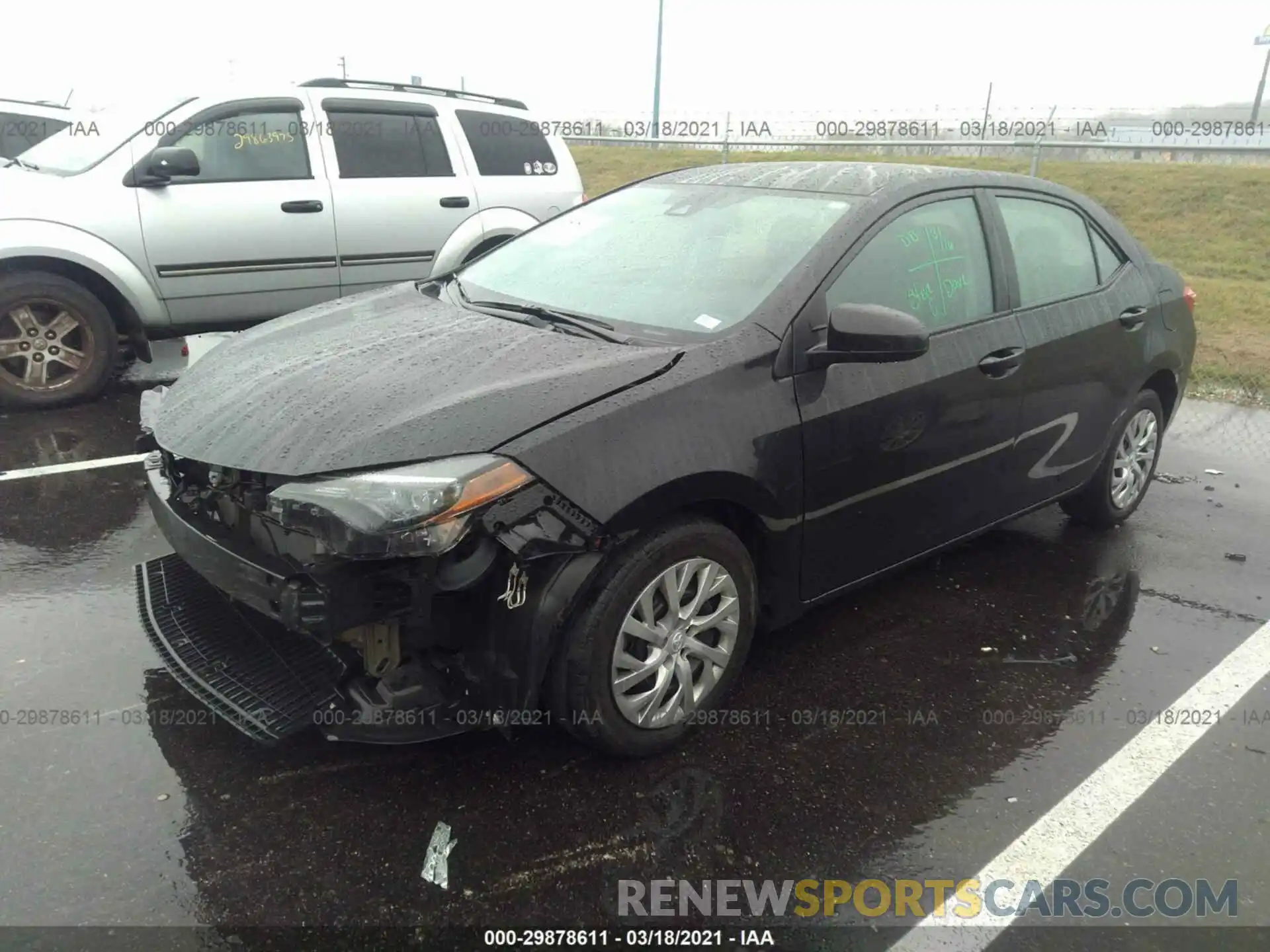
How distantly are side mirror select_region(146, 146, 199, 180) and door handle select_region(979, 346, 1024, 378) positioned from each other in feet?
15.8

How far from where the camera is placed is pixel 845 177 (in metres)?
3.51

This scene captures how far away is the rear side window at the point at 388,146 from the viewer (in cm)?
657

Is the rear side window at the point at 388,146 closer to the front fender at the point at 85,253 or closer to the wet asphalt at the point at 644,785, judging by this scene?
the front fender at the point at 85,253

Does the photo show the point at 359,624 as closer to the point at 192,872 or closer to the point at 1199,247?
the point at 192,872

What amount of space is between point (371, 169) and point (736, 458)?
497cm

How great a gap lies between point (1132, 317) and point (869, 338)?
206 cm

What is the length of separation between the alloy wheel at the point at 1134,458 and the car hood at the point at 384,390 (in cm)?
279

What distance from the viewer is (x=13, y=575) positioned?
3682 mm

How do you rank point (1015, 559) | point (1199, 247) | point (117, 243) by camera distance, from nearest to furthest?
point (1015, 559) < point (117, 243) < point (1199, 247)

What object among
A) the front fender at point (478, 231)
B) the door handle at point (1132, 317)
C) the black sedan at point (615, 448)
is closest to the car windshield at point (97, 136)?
the front fender at point (478, 231)

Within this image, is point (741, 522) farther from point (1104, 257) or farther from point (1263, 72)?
point (1263, 72)

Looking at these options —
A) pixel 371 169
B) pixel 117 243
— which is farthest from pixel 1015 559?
pixel 117 243

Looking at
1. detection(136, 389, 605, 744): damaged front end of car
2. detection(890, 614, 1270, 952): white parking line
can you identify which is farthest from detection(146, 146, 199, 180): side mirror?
detection(890, 614, 1270, 952): white parking line

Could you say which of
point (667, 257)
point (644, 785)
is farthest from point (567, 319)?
point (644, 785)
